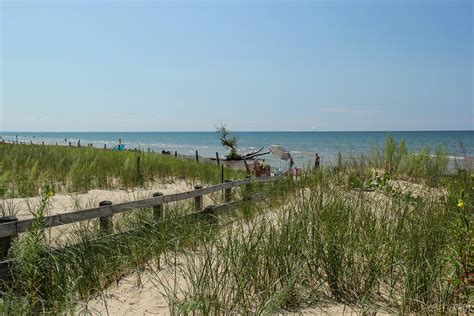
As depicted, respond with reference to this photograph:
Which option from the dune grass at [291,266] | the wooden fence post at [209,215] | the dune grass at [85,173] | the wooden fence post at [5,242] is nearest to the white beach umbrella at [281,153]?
the dune grass at [85,173]

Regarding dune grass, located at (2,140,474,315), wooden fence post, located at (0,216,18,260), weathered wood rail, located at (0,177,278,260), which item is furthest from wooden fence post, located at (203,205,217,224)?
wooden fence post, located at (0,216,18,260)

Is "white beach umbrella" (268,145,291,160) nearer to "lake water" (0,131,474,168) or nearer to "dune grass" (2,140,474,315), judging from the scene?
"lake water" (0,131,474,168)

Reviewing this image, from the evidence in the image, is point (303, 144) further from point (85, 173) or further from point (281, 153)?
point (85, 173)

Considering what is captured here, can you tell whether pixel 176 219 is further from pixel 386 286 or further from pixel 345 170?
pixel 345 170

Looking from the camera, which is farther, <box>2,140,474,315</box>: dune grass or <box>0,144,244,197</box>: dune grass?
<box>0,144,244,197</box>: dune grass

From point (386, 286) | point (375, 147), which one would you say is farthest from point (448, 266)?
point (375, 147)

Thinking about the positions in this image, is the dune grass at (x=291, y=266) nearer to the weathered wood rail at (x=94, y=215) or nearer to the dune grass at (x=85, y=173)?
the weathered wood rail at (x=94, y=215)

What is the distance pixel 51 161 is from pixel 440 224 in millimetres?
12957

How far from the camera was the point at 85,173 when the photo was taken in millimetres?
12328

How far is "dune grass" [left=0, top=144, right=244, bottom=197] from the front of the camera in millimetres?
10711

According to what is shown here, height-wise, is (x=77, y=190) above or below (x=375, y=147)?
below

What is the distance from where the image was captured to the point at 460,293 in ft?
11.8

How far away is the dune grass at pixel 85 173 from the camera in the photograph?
10.7 metres

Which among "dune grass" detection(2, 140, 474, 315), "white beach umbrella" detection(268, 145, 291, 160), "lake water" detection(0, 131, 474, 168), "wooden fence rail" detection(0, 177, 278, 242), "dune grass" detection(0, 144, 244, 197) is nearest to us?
"dune grass" detection(2, 140, 474, 315)
